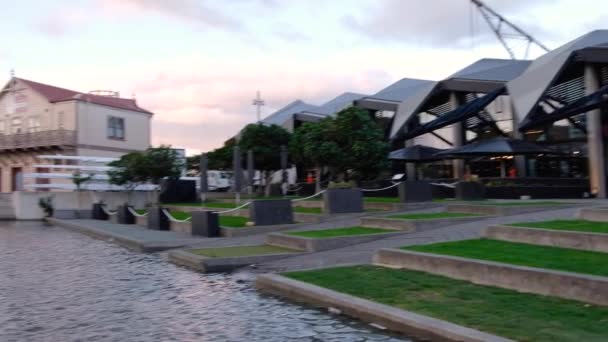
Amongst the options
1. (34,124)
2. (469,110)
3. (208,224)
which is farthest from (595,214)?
(34,124)

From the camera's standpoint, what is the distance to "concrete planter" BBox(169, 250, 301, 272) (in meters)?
10.9

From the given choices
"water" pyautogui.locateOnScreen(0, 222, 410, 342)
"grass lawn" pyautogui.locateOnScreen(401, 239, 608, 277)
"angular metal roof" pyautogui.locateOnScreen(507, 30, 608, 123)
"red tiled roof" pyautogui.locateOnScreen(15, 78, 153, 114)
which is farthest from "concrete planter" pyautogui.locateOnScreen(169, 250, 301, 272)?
"red tiled roof" pyautogui.locateOnScreen(15, 78, 153, 114)

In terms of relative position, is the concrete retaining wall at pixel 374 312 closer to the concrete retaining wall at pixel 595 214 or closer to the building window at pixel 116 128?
the concrete retaining wall at pixel 595 214

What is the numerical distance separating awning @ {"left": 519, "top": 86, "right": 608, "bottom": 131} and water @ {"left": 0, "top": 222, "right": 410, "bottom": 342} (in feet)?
60.5

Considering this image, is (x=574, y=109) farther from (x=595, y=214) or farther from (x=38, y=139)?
(x=38, y=139)

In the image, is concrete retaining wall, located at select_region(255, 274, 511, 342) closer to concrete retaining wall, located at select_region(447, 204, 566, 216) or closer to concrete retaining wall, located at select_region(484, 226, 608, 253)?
concrete retaining wall, located at select_region(484, 226, 608, 253)

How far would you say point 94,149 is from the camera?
43.4 meters

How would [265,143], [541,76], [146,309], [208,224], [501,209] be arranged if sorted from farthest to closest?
[265,143] < [541,76] < [208,224] < [501,209] < [146,309]

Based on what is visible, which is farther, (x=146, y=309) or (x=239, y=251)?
(x=239, y=251)

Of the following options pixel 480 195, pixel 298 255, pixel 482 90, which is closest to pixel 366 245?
pixel 298 255

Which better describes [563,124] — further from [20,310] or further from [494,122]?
[20,310]

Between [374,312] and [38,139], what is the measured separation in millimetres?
41619

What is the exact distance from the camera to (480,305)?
6.40m

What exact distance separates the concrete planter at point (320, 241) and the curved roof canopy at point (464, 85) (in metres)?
21.5
